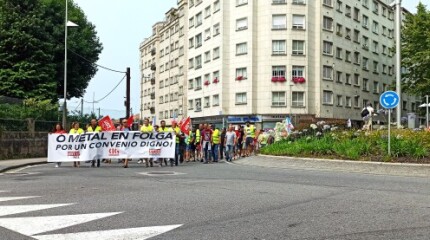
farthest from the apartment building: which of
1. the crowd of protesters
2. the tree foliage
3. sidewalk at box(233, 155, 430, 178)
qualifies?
sidewalk at box(233, 155, 430, 178)

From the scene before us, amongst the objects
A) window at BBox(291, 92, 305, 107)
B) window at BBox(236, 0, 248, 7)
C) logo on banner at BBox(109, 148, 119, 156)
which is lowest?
logo on banner at BBox(109, 148, 119, 156)

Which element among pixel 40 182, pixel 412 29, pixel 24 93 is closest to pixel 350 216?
pixel 40 182

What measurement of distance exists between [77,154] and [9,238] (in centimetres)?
1383

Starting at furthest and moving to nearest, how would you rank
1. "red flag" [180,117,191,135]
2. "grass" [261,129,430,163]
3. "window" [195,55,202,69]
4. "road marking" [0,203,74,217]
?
"window" [195,55,202,69] < "red flag" [180,117,191,135] < "grass" [261,129,430,163] < "road marking" [0,203,74,217]

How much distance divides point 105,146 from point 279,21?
3829cm

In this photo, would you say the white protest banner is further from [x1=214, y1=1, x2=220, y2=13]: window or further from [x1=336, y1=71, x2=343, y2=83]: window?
[x1=336, y1=71, x2=343, y2=83]: window

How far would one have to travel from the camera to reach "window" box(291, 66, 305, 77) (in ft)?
174

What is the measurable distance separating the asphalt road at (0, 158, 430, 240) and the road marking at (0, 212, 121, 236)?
0.01 m

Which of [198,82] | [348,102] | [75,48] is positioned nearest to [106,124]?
[75,48]

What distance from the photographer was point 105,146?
19203 millimetres

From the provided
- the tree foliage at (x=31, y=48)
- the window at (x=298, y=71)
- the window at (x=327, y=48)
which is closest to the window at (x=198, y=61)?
the window at (x=298, y=71)

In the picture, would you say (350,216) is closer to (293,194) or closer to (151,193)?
(293,194)

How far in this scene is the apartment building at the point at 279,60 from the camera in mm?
53219

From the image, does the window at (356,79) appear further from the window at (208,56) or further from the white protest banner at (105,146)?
the white protest banner at (105,146)
